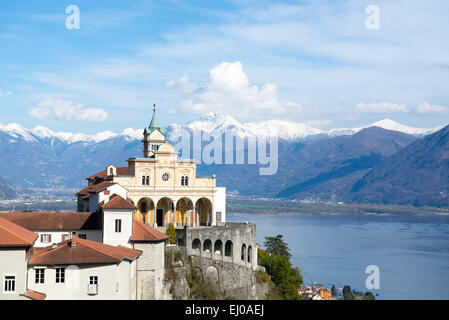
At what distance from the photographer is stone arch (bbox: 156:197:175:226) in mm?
62125

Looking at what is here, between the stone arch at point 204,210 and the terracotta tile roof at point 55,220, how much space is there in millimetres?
18965

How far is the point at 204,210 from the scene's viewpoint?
2525 inches

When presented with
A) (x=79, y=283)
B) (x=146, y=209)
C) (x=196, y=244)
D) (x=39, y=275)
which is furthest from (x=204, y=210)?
(x=39, y=275)

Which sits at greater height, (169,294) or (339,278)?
(169,294)

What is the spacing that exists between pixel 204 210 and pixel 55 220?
20786mm

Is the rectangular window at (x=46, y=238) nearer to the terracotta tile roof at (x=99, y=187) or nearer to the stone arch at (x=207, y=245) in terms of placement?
the terracotta tile roof at (x=99, y=187)

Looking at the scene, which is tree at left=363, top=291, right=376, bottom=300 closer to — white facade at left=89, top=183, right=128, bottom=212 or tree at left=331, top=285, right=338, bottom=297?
tree at left=331, top=285, right=338, bottom=297

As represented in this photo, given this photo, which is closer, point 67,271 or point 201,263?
point 67,271

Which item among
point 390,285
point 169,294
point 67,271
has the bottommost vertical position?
point 390,285
